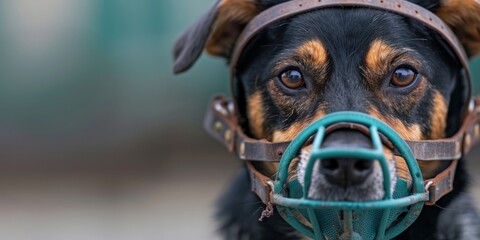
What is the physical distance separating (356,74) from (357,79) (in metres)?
0.02

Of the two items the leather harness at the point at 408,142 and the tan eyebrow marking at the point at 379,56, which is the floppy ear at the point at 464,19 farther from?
the tan eyebrow marking at the point at 379,56

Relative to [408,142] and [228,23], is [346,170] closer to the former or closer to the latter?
[408,142]

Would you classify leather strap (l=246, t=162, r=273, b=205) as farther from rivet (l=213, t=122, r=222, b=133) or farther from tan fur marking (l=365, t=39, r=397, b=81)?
tan fur marking (l=365, t=39, r=397, b=81)

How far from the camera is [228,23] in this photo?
305cm

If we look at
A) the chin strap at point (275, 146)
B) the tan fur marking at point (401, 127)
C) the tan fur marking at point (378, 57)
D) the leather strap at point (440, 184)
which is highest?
the tan fur marking at point (378, 57)

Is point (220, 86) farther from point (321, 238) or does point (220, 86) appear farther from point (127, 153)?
point (321, 238)

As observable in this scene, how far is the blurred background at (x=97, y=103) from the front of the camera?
21.2ft

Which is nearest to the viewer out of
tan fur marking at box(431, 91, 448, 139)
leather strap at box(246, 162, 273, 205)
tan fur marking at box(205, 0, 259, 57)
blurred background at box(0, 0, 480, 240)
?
leather strap at box(246, 162, 273, 205)

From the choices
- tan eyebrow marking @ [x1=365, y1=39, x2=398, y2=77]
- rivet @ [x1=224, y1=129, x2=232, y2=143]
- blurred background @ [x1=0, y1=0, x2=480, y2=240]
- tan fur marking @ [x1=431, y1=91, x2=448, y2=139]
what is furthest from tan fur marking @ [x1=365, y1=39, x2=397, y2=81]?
blurred background @ [x1=0, y1=0, x2=480, y2=240]

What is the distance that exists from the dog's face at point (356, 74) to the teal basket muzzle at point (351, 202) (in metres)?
0.05

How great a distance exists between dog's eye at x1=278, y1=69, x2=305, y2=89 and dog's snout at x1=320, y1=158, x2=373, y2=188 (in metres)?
0.49

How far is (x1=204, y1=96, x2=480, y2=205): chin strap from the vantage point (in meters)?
2.58

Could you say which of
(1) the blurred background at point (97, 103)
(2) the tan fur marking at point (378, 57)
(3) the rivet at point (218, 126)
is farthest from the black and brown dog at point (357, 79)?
(1) the blurred background at point (97, 103)

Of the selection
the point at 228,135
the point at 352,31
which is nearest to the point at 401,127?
the point at 352,31
